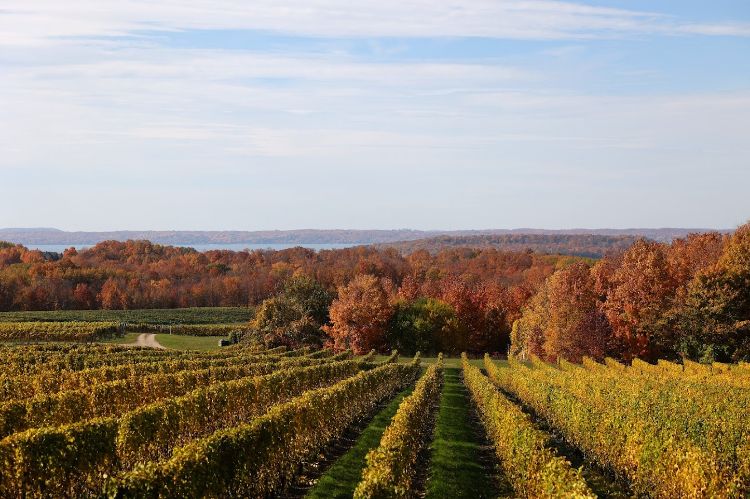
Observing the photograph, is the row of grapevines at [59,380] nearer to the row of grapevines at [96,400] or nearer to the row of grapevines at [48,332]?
the row of grapevines at [96,400]

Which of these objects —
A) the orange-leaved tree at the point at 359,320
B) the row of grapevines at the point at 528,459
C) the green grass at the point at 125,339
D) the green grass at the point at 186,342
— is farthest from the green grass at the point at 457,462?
the green grass at the point at 125,339

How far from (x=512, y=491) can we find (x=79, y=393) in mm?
A: 14097

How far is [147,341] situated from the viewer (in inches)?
2960

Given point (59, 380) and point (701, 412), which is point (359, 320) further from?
point (701, 412)

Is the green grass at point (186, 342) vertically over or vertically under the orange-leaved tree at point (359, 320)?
under

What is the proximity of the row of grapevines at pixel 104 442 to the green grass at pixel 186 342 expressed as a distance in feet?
146

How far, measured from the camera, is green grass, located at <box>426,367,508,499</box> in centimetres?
1894

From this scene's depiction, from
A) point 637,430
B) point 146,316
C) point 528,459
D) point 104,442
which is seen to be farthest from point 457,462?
point 146,316

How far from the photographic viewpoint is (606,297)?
74625mm

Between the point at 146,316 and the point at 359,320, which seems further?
the point at 146,316

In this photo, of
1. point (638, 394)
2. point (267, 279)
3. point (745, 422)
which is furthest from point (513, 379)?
point (267, 279)

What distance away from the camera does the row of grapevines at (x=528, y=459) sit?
13.8 meters

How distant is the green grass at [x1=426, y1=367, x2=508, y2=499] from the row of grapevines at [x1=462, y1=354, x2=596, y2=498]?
69cm

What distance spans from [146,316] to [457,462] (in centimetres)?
8833
